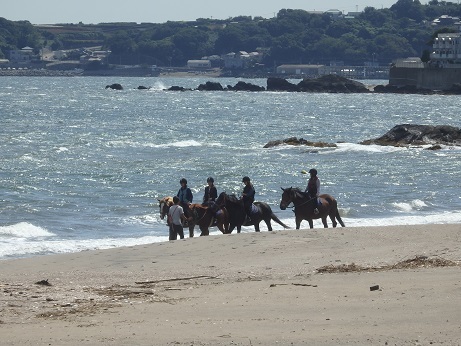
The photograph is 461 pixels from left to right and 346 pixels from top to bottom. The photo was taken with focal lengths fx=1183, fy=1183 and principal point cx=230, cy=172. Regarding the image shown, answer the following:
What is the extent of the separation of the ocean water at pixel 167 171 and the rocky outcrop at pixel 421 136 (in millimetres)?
1809

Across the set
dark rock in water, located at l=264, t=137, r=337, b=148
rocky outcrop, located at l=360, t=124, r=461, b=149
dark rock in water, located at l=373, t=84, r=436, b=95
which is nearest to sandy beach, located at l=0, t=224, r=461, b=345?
dark rock in water, located at l=264, t=137, r=337, b=148

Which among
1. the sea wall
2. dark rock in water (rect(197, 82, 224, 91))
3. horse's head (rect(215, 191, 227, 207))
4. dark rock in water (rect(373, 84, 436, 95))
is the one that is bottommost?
dark rock in water (rect(197, 82, 224, 91))

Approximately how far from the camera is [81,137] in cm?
6519

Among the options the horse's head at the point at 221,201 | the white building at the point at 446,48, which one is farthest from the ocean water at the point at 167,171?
the white building at the point at 446,48

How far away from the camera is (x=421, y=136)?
184 ft

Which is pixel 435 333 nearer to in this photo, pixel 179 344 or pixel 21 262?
pixel 179 344

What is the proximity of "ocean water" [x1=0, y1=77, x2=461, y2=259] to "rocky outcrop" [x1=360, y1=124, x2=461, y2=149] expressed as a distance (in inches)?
71.2

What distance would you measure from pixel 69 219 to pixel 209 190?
676 centimetres

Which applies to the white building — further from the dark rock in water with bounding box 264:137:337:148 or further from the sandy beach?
the sandy beach

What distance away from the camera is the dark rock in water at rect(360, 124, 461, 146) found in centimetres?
5531

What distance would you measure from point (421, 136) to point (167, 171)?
685 inches

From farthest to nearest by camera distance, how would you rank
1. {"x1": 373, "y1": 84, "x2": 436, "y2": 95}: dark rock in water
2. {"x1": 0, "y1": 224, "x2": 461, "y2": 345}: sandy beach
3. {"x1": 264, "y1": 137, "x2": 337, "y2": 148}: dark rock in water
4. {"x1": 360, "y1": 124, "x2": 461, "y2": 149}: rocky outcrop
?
1. {"x1": 373, "y1": 84, "x2": 436, "y2": 95}: dark rock in water
2. {"x1": 360, "y1": 124, "x2": 461, "y2": 149}: rocky outcrop
3. {"x1": 264, "y1": 137, "x2": 337, "y2": 148}: dark rock in water
4. {"x1": 0, "y1": 224, "x2": 461, "y2": 345}: sandy beach

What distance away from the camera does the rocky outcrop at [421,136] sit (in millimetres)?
55281

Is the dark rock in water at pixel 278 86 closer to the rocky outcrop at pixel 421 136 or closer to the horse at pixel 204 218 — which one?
the rocky outcrop at pixel 421 136
